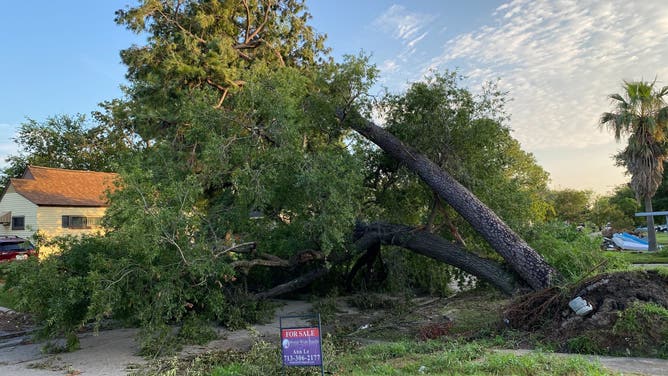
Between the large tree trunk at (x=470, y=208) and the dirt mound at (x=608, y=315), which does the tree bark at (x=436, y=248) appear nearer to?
the large tree trunk at (x=470, y=208)

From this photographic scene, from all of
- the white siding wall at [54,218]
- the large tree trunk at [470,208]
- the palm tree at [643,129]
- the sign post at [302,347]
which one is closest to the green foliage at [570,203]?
the palm tree at [643,129]

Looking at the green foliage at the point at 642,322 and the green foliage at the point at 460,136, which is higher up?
the green foliage at the point at 460,136

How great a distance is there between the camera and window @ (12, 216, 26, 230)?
73.6 feet

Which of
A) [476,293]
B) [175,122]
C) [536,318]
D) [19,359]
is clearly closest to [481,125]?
[476,293]

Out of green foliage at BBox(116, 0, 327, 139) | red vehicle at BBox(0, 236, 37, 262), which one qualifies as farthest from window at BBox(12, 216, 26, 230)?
green foliage at BBox(116, 0, 327, 139)

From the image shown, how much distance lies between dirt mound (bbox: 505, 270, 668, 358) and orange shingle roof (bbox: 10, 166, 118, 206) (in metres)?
20.2

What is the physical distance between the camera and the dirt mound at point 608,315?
18.9 ft

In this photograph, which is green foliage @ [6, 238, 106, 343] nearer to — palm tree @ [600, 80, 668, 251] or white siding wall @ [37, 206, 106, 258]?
white siding wall @ [37, 206, 106, 258]

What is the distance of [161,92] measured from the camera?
1180 centimetres

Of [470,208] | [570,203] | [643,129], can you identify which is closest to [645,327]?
[470,208]

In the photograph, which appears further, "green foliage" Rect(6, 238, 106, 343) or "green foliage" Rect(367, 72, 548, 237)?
"green foliage" Rect(367, 72, 548, 237)

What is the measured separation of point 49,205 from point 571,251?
22.8 meters

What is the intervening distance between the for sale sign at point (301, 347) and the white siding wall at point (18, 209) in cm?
2162

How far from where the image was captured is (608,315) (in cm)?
629
